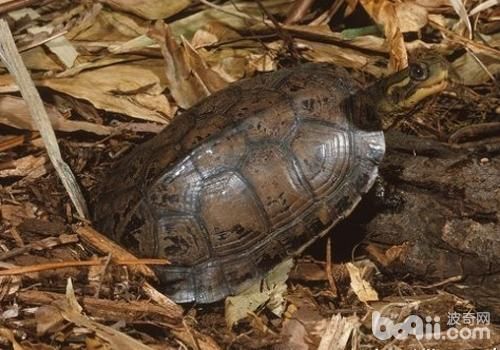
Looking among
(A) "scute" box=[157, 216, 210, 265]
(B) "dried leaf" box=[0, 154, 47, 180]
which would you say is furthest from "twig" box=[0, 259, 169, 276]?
(B) "dried leaf" box=[0, 154, 47, 180]

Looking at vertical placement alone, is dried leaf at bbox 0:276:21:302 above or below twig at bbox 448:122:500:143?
above

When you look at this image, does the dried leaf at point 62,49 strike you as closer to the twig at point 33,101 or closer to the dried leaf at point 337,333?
the twig at point 33,101

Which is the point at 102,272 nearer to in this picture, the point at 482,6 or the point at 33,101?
the point at 33,101

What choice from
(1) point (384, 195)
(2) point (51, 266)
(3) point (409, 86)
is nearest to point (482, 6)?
(3) point (409, 86)

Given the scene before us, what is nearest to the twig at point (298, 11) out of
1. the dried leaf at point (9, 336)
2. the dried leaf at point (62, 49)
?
the dried leaf at point (62, 49)

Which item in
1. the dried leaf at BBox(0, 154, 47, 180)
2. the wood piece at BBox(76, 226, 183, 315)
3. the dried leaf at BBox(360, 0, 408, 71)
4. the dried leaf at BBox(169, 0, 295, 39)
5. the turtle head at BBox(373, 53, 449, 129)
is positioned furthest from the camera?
the dried leaf at BBox(169, 0, 295, 39)

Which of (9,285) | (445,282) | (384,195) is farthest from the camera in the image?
(384,195)

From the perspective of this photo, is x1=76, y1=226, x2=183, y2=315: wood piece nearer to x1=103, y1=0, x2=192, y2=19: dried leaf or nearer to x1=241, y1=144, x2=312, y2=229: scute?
x1=241, y1=144, x2=312, y2=229: scute
